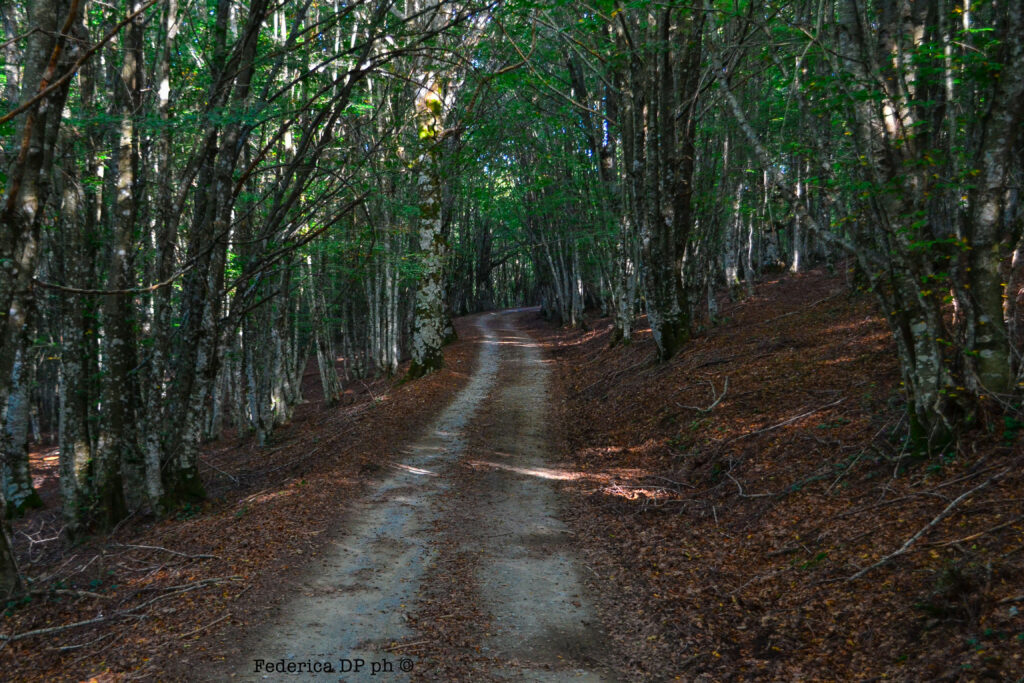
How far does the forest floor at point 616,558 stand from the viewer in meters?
4.91

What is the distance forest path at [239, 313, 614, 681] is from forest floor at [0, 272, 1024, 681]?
4 centimetres

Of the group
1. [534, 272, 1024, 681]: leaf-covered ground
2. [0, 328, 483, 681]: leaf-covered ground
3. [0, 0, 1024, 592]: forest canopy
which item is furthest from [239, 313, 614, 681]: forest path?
[0, 0, 1024, 592]: forest canopy

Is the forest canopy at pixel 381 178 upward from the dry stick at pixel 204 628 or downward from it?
upward

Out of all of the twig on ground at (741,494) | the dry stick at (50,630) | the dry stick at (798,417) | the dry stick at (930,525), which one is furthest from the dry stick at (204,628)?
the dry stick at (798,417)

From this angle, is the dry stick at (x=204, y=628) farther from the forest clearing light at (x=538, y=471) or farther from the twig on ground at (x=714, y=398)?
the twig on ground at (x=714, y=398)

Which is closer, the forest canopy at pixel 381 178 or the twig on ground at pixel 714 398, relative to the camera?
the forest canopy at pixel 381 178

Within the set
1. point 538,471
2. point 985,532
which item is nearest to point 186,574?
point 538,471

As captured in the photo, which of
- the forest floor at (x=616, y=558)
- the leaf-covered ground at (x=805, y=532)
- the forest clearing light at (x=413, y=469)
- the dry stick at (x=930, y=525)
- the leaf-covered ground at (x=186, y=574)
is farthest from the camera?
the forest clearing light at (x=413, y=469)

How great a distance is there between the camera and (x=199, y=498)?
1057cm

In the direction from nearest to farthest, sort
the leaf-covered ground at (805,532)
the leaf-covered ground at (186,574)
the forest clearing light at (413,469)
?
the leaf-covered ground at (805,532), the leaf-covered ground at (186,574), the forest clearing light at (413,469)

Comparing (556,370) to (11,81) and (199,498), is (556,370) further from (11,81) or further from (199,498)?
(11,81)

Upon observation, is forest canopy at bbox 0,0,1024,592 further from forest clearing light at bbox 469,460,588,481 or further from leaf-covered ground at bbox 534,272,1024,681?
forest clearing light at bbox 469,460,588,481

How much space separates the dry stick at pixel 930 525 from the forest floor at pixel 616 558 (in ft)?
0.08

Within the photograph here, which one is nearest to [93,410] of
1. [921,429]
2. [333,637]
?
[333,637]
